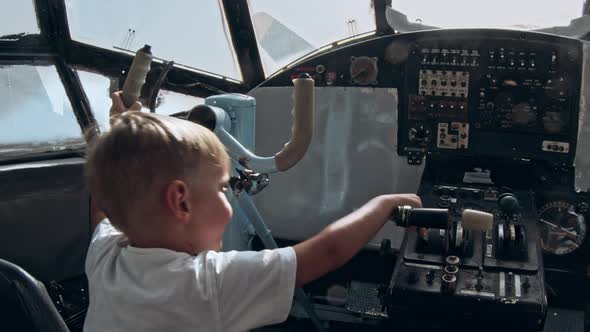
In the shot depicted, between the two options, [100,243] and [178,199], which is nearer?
[178,199]

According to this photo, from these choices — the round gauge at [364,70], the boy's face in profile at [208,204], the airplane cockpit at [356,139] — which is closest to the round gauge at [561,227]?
the airplane cockpit at [356,139]

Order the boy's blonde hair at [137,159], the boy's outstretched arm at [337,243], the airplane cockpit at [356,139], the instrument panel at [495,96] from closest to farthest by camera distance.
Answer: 1. the boy's blonde hair at [137,159]
2. the boy's outstretched arm at [337,243]
3. the airplane cockpit at [356,139]
4. the instrument panel at [495,96]

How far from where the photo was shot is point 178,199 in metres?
0.96

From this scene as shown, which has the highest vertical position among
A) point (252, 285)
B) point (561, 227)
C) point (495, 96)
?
point (495, 96)

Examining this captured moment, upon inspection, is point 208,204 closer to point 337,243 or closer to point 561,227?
point 337,243

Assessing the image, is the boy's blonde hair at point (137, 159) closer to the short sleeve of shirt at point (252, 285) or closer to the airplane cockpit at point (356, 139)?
the short sleeve of shirt at point (252, 285)

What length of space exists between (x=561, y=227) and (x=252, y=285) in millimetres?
1647

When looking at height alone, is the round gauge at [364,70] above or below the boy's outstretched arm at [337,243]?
above

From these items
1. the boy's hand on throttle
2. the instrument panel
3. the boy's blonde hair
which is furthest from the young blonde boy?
the instrument panel

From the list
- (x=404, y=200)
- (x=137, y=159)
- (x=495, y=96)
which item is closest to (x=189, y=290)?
(x=137, y=159)

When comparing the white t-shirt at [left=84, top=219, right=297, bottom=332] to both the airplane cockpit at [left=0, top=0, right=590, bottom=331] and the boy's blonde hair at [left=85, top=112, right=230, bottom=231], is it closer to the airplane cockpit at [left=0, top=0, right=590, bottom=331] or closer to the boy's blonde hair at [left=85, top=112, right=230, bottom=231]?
the boy's blonde hair at [left=85, top=112, right=230, bottom=231]

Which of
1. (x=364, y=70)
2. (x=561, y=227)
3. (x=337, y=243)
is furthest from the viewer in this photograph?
(x=364, y=70)

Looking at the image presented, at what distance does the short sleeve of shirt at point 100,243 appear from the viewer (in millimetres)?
1079

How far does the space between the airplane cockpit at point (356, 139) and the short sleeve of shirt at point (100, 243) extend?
1.44 feet
